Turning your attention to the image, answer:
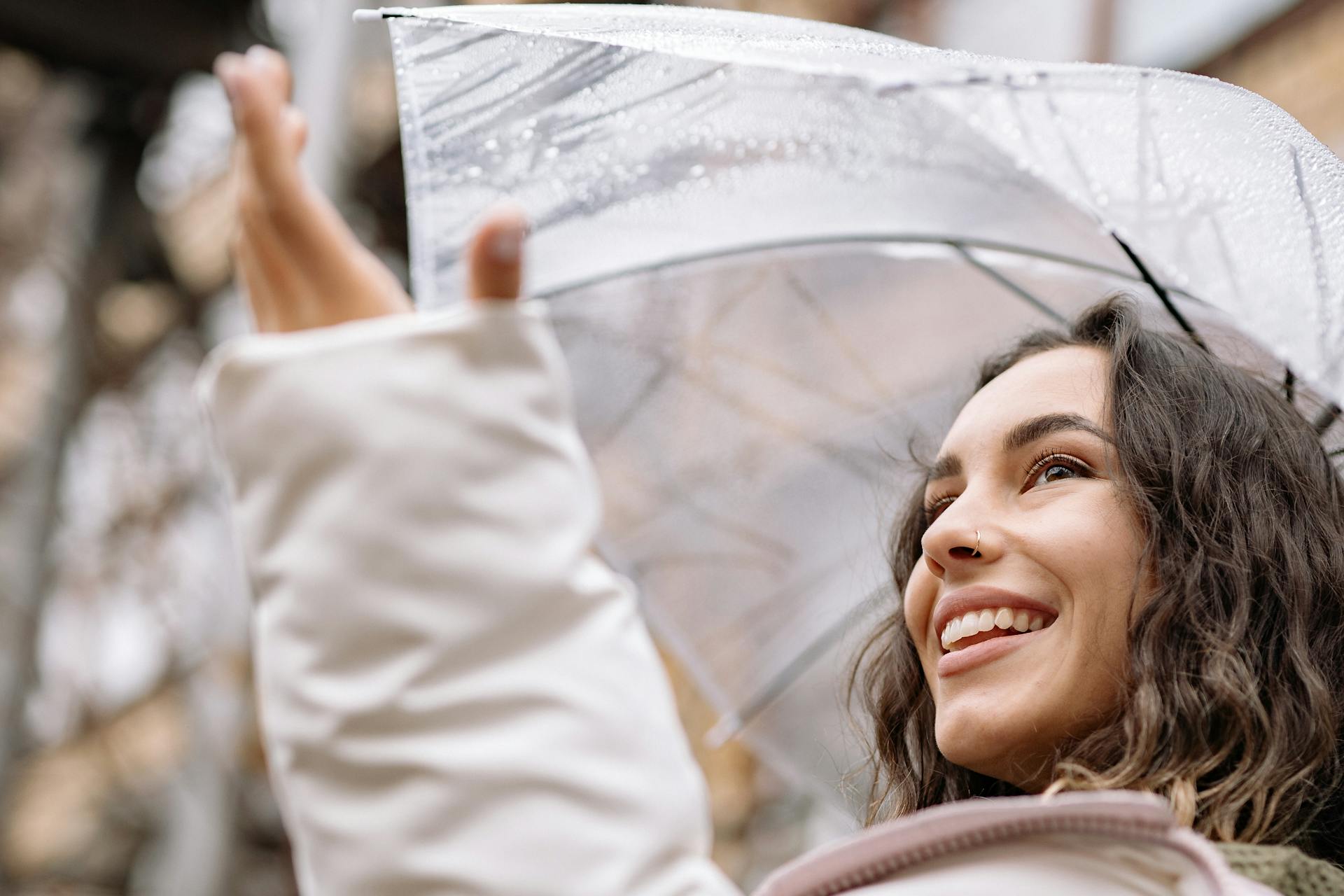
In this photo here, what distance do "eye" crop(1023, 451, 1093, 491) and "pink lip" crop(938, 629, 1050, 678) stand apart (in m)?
0.15

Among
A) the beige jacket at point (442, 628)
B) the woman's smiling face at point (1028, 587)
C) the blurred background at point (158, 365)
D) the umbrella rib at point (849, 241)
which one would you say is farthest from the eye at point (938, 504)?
Answer: the blurred background at point (158, 365)

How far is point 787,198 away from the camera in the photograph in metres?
1.69

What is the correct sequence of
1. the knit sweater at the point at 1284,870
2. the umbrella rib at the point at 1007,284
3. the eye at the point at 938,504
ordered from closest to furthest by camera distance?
the knit sweater at the point at 1284,870
the eye at the point at 938,504
the umbrella rib at the point at 1007,284

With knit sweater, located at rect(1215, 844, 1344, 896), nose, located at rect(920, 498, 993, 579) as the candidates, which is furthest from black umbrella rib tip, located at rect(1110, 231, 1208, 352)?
knit sweater, located at rect(1215, 844, 1344, 896)

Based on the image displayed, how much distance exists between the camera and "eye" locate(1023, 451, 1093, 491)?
4.38 feet

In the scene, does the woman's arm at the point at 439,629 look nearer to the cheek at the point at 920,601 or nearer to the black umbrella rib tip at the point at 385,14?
the black umbrella rib tip at the point at 385,14

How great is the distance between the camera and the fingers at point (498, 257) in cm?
67

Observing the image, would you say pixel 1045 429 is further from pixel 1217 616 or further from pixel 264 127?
pixel 264 127

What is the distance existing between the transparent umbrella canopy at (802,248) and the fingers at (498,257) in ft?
1.13

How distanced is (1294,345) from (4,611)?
15.6 feet

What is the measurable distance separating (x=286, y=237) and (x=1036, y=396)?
0.87m

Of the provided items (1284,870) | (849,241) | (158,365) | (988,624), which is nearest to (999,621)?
(988,624)

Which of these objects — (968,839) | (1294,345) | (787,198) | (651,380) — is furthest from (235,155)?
(651,380)

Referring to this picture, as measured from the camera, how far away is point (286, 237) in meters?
0.72
